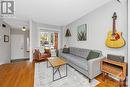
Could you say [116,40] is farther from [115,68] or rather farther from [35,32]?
[35,32]

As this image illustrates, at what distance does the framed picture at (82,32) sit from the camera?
381cm

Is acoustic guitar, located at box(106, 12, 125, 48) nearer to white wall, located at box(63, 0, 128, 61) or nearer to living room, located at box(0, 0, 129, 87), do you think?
living room, located at box(0, 0, 129, 87)

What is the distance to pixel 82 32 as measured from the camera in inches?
158

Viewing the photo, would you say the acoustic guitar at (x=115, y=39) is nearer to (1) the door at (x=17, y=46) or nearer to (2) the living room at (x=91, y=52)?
(2) the living room at (x=91, y=52)

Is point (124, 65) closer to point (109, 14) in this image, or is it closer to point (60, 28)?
point (109, 14)

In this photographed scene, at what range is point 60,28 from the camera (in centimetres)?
613

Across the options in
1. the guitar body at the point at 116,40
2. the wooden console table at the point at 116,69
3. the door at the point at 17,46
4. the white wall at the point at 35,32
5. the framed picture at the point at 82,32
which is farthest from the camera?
the door at the point at 17,46

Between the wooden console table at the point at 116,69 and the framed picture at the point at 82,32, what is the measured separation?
1692 millimetres

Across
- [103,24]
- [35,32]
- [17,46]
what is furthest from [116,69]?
[17,46]

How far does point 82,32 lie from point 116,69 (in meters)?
2.31

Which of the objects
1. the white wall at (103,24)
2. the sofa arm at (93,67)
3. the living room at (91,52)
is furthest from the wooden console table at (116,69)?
the white wall at (103,24)

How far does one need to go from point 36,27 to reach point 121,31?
177 inches

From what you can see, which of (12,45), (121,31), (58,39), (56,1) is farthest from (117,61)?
(12,45)

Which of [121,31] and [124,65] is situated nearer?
[124,65]
